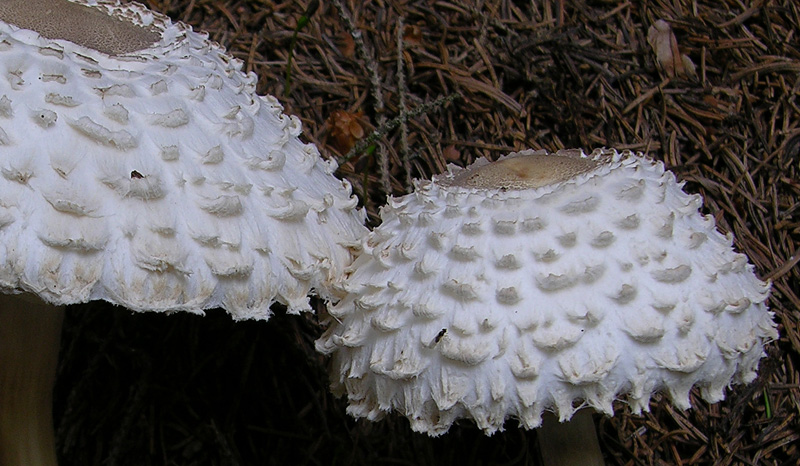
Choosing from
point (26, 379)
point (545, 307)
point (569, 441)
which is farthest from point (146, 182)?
point (569, 441)

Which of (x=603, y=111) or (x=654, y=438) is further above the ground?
(x=603, y=111)

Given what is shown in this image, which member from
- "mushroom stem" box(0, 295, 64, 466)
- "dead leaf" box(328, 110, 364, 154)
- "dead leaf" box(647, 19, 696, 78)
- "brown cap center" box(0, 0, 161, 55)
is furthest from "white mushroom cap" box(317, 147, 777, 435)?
"dead leaf" box(647, 19, 696, 78)

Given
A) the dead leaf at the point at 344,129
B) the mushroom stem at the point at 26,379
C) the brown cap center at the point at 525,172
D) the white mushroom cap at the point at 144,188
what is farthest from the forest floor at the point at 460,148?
the white mushroom cap at the point at 144,188

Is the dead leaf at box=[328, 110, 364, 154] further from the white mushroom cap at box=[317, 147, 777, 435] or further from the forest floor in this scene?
the white mushroom cap at box=[317, 147, 777, 435]

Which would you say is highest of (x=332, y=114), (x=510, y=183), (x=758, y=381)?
(x=510, y=183)

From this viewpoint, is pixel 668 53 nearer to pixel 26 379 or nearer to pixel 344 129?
pixel 344 129

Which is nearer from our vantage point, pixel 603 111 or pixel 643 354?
pixel 643 354

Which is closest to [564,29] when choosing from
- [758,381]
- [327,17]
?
[327,17]

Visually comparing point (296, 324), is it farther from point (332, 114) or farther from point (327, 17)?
point (327, 17)
